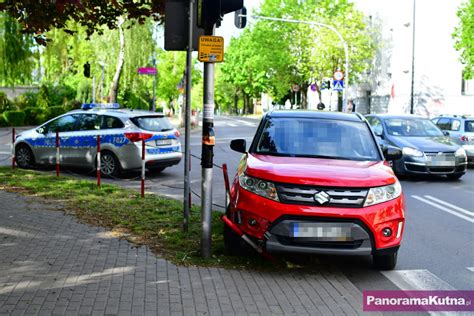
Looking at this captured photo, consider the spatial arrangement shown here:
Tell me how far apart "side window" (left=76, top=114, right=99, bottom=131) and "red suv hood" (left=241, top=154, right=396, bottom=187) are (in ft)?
27.4

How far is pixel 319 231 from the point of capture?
5.78 m

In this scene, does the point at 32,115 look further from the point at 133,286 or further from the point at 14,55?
the point at 133,286

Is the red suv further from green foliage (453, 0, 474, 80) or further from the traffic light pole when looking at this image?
green foliage (453, 0, 474, 80)

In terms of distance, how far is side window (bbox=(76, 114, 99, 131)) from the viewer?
14.3 metres

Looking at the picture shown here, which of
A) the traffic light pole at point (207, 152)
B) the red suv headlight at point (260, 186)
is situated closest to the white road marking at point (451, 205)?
the red suv headlight at point (260, 186)

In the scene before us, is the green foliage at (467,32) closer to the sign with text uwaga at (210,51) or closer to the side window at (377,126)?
the side window at (377,126)

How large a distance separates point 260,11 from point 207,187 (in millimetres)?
49853

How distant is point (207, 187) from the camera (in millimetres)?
6281

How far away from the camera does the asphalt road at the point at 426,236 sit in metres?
6.16

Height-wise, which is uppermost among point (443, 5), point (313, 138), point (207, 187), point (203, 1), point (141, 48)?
point (443, 5)

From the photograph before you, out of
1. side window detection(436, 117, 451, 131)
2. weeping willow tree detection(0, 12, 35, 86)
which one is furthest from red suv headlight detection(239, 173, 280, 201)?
weeping willow tree detection(0, 12, 35, 86)

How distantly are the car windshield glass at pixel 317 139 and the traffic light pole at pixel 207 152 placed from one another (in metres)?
1.06

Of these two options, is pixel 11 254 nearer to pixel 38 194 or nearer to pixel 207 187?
pixel 207 187

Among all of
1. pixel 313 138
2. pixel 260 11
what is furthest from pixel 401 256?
pixel 260 11
